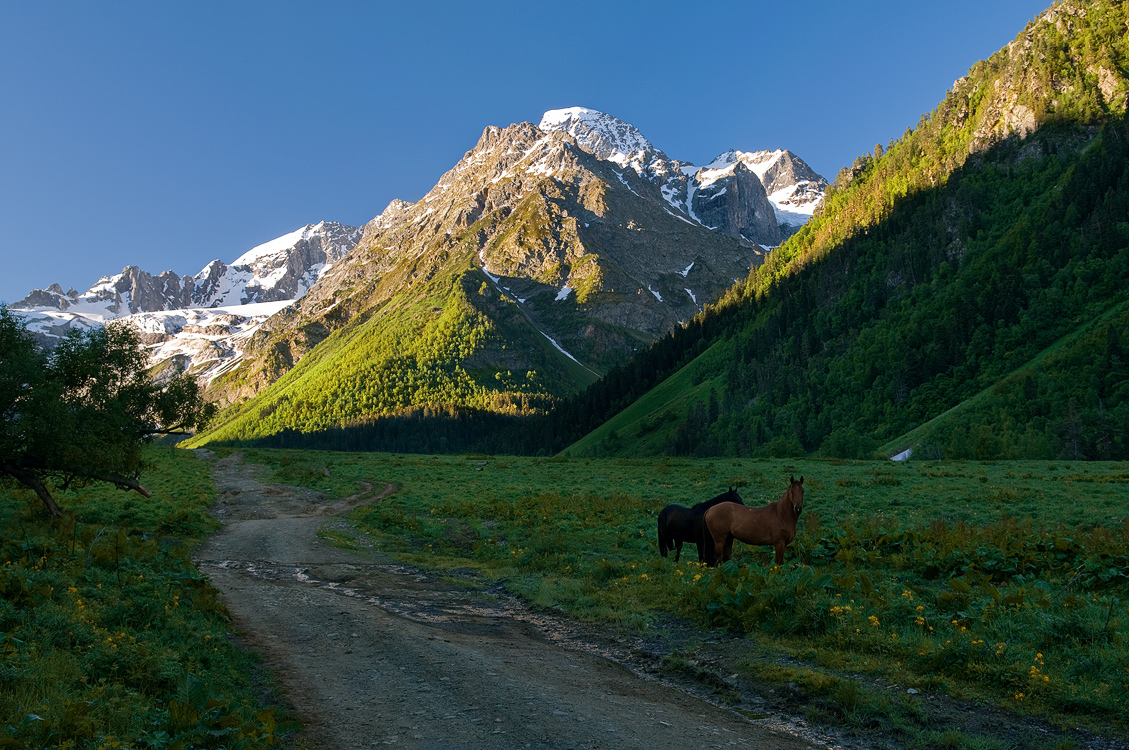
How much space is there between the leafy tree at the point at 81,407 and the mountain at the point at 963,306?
8322 centimetres

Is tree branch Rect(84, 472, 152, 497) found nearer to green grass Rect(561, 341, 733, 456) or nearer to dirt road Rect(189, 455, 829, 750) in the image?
dirt road Rect(189, 455, 829, 750)

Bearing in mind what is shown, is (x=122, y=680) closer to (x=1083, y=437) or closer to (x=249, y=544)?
(x=249, y=544)

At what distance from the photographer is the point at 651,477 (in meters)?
58.2

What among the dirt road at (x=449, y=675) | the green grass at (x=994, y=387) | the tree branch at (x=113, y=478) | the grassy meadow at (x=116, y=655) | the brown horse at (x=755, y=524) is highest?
the green grass at (x=994, y=387)

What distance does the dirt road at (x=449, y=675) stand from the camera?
27.2 ft

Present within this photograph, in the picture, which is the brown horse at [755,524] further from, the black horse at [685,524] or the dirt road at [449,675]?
the dirt road at [449,675]

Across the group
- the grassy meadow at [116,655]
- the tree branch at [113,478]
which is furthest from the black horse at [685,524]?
the tree branch at [113,478]

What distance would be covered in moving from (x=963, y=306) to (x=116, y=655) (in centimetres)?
13888

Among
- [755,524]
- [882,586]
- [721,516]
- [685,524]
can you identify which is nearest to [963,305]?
[685,524]

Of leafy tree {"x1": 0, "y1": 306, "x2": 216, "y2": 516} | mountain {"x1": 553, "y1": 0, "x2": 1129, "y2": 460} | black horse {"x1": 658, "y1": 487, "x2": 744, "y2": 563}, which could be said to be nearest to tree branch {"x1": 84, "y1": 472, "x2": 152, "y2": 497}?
leafy tree {"x1": 0, "y1": 306, "x2": 216, "y2": 516}

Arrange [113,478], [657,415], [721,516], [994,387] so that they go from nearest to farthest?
[721,516] → [113,478] → [994,387] → [657,415]

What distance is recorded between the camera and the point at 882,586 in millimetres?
13820

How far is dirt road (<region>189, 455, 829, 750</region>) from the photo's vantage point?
8281mm

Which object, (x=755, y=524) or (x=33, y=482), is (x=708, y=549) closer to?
(x=755, y=524)
